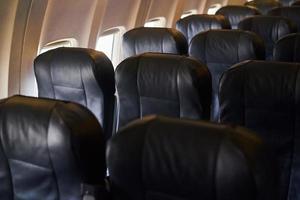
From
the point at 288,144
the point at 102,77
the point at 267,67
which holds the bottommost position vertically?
the point at 288,144

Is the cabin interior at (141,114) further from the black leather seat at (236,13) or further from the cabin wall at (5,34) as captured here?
the black leather seat at (236,13)

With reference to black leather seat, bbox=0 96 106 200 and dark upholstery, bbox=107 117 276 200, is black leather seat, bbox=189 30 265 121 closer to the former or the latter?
black leather seat, bbox=0 96 106 200

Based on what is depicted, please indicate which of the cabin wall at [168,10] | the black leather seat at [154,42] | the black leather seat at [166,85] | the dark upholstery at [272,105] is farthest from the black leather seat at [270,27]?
the dark upholstery at [272,105]

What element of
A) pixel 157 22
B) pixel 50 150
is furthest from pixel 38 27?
pixel 157 22

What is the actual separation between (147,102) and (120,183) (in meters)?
1.28

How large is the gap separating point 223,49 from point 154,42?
628 millimetres

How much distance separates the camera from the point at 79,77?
9.55ft

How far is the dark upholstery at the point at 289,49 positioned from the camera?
353 cm

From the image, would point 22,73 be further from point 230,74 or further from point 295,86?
point 295,86

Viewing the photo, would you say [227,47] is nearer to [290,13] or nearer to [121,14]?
[121,14]

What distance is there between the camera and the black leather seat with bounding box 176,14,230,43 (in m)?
5.18

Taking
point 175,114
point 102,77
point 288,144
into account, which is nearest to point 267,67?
point 288,144

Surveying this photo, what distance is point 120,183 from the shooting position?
149cm

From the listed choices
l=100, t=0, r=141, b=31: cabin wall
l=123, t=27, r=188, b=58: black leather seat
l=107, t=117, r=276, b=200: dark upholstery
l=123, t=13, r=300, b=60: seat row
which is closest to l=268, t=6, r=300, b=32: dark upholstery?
l=123, t=13, r=300, b=60: seat row
